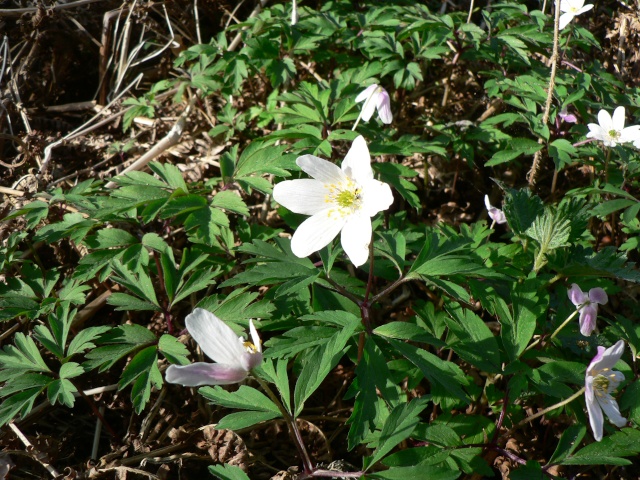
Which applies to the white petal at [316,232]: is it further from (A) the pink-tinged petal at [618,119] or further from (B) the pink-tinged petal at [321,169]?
(A) the pink-tinged petal at [618,119]

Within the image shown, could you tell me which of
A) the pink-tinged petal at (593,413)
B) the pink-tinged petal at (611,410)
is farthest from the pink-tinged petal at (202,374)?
the pink-tinged petal at (611,410)

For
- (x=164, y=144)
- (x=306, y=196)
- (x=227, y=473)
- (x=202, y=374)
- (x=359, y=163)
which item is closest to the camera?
(x=202, y=374)

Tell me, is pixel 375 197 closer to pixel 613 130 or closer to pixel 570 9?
pixel 613 130

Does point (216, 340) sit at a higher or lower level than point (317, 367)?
higher

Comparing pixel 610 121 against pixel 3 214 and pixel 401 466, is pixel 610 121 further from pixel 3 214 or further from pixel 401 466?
pixel 3 214

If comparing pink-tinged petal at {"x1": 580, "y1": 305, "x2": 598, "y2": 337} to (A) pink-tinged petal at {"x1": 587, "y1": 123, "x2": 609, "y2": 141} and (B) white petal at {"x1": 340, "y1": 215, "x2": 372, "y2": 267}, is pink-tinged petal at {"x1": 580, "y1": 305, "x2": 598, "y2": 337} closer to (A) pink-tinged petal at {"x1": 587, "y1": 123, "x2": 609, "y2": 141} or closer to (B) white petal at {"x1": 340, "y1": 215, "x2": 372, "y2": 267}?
(B) white petal at {"x1": 340, "y1": 215, "x2": 372, "y2": 267}

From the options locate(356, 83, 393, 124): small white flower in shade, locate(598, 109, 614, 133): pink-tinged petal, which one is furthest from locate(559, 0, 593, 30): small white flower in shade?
locate(356, 83, 393, 124): small white flower in shade

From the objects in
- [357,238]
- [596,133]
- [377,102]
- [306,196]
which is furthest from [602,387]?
[377,102]

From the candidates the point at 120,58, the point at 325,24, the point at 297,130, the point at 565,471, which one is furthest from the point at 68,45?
the point at 565,471
